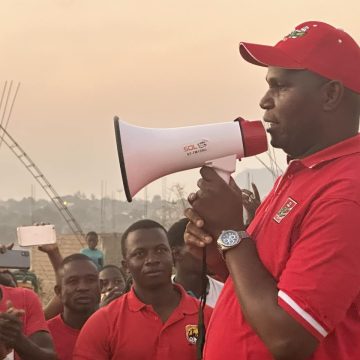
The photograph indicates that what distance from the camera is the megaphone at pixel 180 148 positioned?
255 centimetres

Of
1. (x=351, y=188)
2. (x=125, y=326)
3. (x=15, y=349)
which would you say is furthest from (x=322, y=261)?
(x=15, y=349)

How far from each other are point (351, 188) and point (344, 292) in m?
0.29

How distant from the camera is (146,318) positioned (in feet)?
14.4

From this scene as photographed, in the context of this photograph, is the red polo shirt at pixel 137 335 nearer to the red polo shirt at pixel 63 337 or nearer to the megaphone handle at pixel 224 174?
the red polo shirt at pixel 63 337

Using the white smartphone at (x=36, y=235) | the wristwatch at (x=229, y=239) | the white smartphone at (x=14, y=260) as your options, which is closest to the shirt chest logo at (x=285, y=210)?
the wristwatch at (x=229, y=239)

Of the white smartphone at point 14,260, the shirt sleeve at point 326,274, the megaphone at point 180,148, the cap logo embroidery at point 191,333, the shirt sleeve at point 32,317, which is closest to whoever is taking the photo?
the shirt sleeve at point 326,274

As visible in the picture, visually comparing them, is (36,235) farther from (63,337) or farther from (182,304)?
(182,304)

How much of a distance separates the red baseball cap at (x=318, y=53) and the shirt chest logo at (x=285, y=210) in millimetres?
397

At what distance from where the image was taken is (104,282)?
7957 millimetres

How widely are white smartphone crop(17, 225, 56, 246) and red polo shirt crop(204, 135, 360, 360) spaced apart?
436 cm

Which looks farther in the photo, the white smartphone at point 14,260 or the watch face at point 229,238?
the white smartphone at point 14,260

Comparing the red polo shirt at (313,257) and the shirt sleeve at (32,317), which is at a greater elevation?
the red polo shirt at (313,257)

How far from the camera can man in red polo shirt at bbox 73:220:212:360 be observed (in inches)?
166

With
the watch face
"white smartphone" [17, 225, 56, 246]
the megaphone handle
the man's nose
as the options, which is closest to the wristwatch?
the watch face
